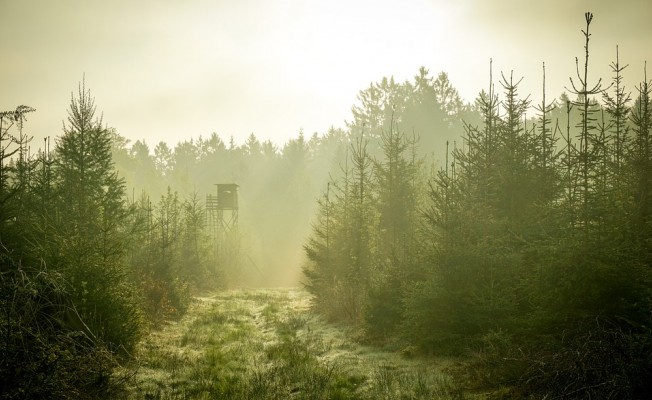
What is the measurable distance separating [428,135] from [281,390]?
6365 cm

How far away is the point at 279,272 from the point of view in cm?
6475

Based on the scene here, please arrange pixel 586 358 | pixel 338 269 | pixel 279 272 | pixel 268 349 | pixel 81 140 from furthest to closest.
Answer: pixel 279 272 < pixel 338 269 < pixel 81 140 < pixel 268 349 < pixel 586 358

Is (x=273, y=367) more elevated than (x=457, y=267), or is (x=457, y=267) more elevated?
(x=457, y=267)

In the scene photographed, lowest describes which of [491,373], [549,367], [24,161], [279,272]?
[279,272]

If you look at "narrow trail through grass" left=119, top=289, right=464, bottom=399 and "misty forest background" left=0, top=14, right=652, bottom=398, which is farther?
"narrow trail through grass" left=119, top=289, right=464, bottom=399

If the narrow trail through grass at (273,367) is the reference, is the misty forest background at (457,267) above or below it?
above

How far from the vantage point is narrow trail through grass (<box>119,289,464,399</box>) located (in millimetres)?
8898

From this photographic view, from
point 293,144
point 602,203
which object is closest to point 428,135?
point 293,144

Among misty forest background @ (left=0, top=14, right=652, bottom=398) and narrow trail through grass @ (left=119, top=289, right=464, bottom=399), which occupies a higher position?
misty forest background @ (left=0, top=14, right=652, bottom=398)

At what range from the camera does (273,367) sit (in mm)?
10953

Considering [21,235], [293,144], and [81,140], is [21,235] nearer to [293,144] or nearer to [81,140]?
[81,140]

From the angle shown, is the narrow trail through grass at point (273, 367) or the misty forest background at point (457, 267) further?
the narrow trail through grass at point (273, 367)

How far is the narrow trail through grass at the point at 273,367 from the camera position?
29.2ft

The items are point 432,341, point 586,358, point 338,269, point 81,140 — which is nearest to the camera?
point 586,358
